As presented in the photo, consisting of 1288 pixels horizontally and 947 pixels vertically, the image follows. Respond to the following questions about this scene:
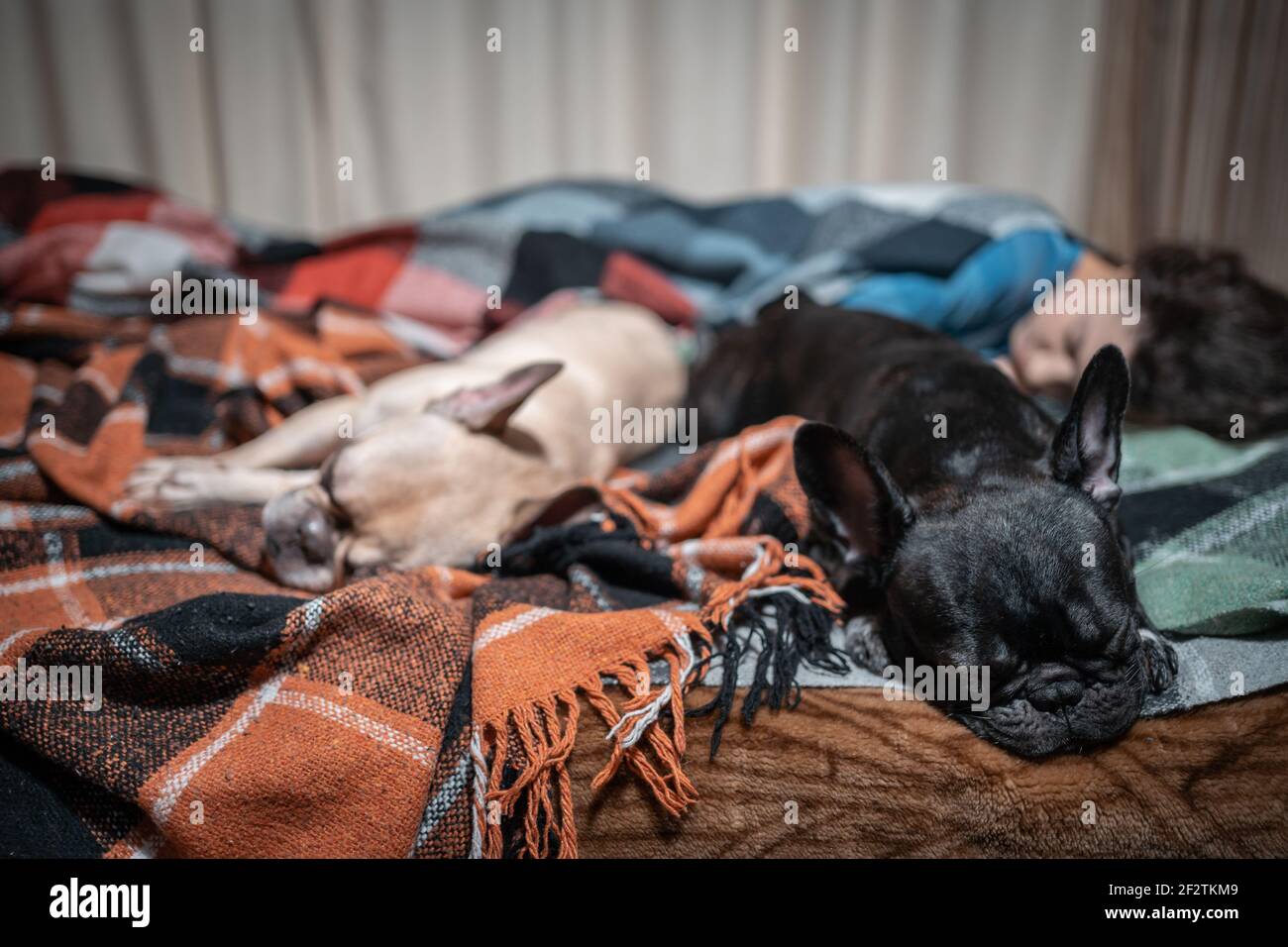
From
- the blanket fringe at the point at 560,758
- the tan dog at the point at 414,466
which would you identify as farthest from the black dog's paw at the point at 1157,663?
the tan dog at the point at 414,466

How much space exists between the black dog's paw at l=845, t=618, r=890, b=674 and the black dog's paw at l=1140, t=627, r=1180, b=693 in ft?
1.42

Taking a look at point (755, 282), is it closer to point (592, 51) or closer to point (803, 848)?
point (592, 51)

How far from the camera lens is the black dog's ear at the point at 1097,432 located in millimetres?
1529

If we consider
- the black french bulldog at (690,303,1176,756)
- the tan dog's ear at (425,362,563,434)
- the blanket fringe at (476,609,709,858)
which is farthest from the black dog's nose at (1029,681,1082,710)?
the tan dog's ear at (425,362,563,434)

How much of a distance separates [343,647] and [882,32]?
150 inches

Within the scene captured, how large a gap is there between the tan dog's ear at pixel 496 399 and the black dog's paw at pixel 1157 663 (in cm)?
138

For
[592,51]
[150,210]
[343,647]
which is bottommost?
[343,647]

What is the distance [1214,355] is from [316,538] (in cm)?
243

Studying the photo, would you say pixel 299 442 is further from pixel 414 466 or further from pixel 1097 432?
pixel 1097 432

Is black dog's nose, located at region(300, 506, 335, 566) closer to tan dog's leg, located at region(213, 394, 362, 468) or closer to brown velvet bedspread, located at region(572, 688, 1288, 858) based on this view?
tan dog's leg, located at region(213, 394, 362, 468)

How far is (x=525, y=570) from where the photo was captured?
1.99m

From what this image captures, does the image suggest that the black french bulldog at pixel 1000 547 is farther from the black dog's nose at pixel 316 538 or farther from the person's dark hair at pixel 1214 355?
the black dog's nose at pixel 316 538

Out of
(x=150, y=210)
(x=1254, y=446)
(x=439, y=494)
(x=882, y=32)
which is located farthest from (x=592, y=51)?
(x=1254, y=446)

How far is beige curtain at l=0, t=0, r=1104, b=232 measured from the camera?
13.6ft
